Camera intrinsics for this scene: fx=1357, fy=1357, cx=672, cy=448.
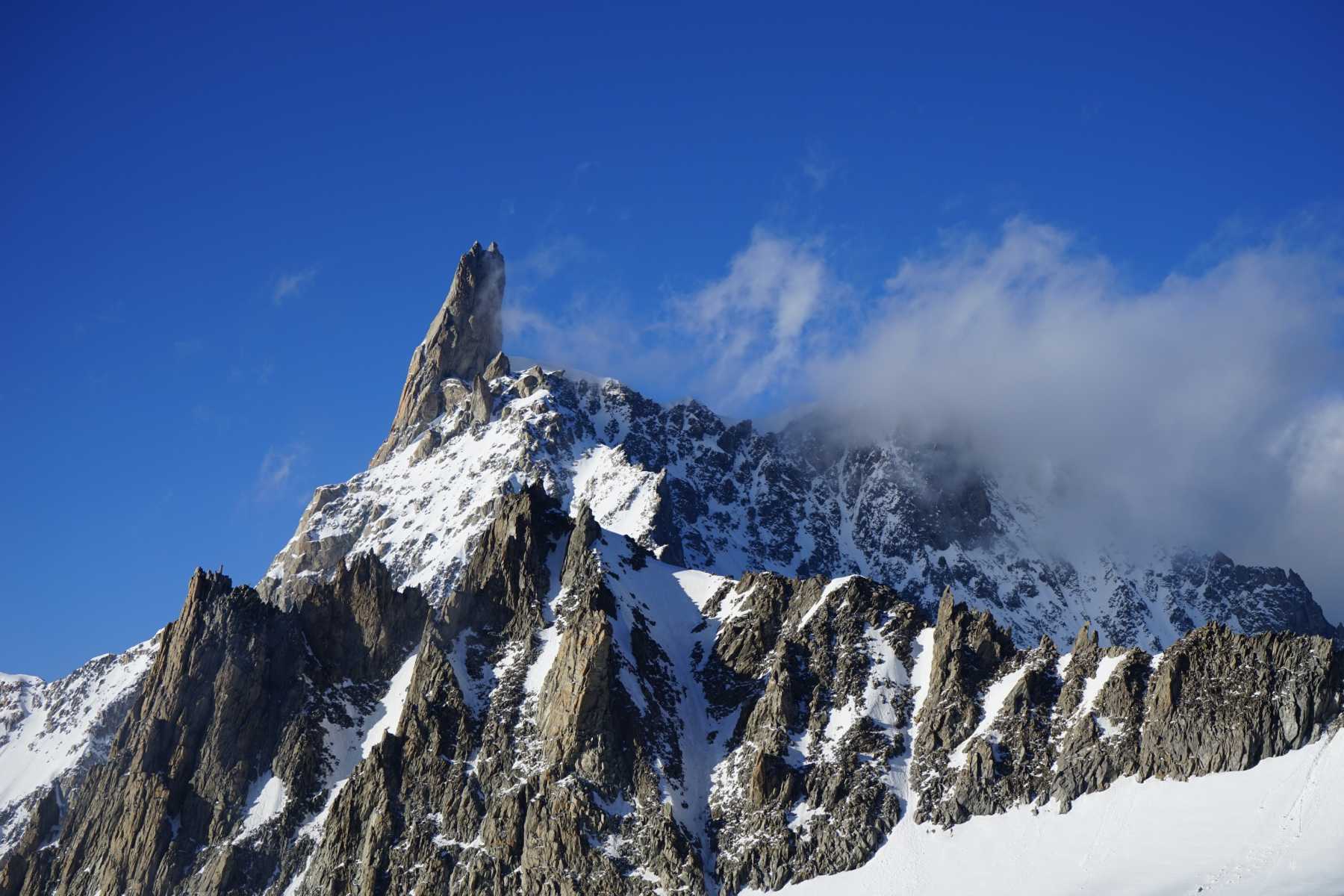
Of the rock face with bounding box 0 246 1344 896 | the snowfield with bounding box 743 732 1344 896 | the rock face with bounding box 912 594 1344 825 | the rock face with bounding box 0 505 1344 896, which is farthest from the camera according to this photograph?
the rock face with bounding box 0 505 1344 896

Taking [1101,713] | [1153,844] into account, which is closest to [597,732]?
[1101,713]

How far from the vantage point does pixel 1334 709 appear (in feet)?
474

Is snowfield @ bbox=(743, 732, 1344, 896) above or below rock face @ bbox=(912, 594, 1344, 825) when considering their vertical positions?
below

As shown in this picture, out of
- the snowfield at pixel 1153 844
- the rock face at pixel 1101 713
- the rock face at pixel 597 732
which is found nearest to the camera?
the snowfield at pixel 1153 844

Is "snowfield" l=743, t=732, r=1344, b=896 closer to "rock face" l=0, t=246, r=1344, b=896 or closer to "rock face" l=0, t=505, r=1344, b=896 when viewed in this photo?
"rock face" l=0, t=246, r=1344, b=896

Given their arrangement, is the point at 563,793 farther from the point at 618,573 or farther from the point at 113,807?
the point at 113,807

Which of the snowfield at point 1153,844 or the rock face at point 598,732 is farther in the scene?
the rock face at point 598,732

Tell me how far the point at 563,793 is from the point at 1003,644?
196 feet

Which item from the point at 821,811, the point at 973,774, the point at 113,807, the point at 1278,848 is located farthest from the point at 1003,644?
the point at 113,807

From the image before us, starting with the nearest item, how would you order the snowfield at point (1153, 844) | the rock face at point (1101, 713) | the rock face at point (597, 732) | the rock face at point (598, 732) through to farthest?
the snowfield at point (1153, 844), the rock face at point (1101, 713), the rock face at point (598, 732), the rock face at point (597, 732)

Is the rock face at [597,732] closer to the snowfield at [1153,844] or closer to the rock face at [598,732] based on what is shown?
the rock face at [598,732]

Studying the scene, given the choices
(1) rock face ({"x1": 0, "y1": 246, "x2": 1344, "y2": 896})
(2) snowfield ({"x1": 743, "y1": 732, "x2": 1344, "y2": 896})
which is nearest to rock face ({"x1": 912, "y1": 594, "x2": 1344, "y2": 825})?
(1) rock face ({"x1": 0, "y1": 246, "x2": 1344, "y2": 896})

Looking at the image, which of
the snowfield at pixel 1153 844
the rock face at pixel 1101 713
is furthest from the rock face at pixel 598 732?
the snowfield at pixel 1153 844

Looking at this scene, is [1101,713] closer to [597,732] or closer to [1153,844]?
[1153,844]
